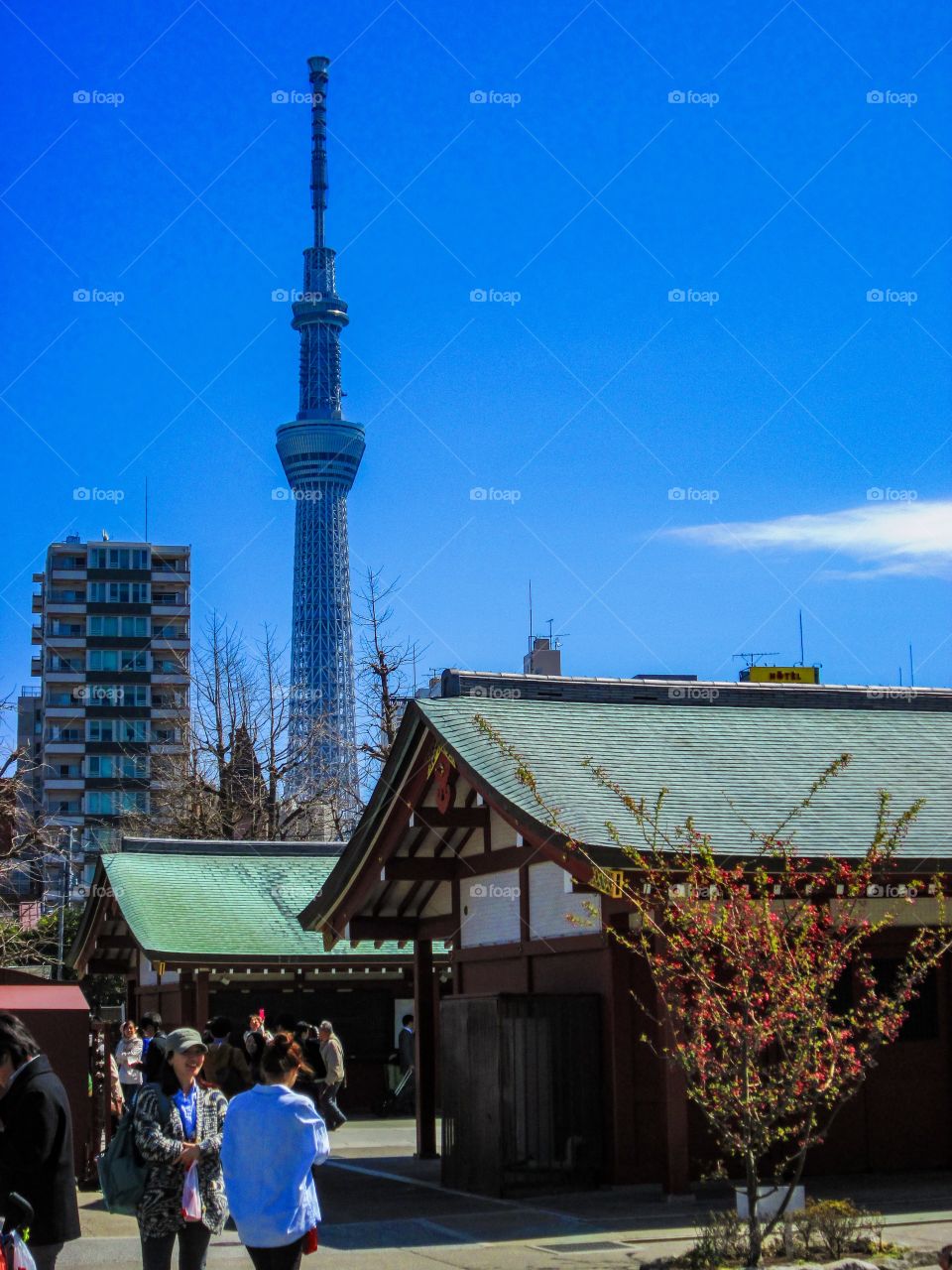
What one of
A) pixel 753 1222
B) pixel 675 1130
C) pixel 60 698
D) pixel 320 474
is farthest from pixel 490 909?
pixel 320 474

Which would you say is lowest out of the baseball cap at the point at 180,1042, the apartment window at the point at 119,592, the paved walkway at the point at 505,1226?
the paved walkway at the point at 505,1226

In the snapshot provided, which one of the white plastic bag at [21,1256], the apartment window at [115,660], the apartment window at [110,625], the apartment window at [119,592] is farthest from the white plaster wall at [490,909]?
the apartment window at [119,592]

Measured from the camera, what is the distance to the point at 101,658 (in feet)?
385

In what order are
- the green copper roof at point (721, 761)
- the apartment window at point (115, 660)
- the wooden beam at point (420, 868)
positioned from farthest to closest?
the apartment window at point (115, 660)
the wooden beam at point (420, 868)
the green copper roof at point (721, 761)

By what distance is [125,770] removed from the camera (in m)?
115

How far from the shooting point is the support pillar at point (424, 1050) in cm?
1958

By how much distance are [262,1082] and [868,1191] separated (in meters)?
8.87

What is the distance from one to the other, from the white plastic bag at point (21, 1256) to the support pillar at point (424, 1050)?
1280 cm

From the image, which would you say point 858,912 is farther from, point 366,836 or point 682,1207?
point 366,836

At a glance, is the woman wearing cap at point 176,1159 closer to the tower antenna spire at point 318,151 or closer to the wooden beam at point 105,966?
the wooden beam at point 105,966

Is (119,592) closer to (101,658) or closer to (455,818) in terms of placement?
(101,658)

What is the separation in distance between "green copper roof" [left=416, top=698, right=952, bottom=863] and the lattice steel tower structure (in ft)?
356

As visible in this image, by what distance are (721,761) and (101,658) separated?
105 m

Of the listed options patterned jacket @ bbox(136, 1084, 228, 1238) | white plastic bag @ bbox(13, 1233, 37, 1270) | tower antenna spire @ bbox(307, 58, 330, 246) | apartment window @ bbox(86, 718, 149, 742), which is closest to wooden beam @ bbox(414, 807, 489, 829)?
patterned jacket @ bbox(136, 1084, 228, 1238)
